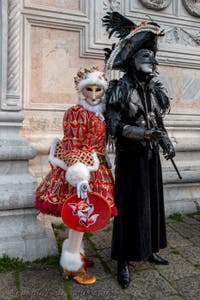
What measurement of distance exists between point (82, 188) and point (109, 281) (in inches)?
31.8

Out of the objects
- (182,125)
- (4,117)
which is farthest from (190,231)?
(4,117)

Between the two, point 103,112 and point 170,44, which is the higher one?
→ point 170,44

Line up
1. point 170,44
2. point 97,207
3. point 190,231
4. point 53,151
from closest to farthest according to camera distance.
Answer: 1. point 97,207
2. point 53,151
3. point 190,231
4. point 170,44

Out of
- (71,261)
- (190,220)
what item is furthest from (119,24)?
(190,220)

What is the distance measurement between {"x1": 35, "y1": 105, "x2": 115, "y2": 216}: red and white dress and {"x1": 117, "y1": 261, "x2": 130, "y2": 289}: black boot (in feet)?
1.55

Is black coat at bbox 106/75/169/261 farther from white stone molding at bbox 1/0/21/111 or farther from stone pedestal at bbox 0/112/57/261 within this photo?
white stone molding at bbox 1/0/21/111

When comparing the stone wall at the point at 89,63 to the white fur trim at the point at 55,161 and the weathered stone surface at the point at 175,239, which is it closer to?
the weathered stone surface at the point at 175,239

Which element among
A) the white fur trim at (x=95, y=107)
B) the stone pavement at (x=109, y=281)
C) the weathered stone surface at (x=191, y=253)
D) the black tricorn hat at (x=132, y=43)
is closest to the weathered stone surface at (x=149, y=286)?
the stone pavement at (x=109, y=281)

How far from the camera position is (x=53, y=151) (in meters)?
2.62

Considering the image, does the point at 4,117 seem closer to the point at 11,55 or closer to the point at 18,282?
the point at 11,55

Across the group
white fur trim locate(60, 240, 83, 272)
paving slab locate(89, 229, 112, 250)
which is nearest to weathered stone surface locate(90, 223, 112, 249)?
paving slab locate(89, 229, 112, 250)

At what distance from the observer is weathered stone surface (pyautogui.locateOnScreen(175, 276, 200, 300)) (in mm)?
2390

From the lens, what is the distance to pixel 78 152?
244 centimetres

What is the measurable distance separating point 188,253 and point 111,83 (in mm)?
1692
